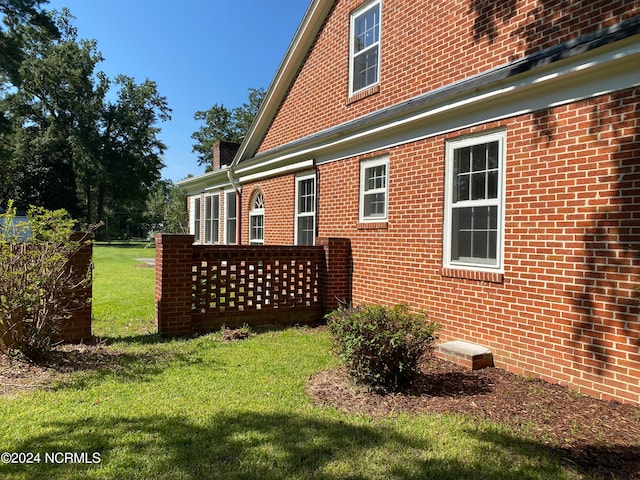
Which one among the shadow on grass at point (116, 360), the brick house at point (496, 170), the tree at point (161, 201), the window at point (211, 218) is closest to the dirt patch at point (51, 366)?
the shadow on grass at point (116, 360)

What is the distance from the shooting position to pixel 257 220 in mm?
12688

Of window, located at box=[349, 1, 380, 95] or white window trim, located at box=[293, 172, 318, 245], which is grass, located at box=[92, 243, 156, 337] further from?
window, located at box=[349, 1, 380, 95]

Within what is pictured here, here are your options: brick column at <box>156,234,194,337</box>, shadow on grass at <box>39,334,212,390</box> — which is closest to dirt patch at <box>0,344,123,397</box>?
shadow on grass at <box>39,334,212,390</box>

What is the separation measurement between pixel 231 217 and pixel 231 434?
1161 centimetres

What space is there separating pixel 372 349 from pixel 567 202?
103 inches

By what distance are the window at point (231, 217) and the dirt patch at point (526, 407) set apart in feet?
33.1

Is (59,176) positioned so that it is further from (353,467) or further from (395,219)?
(353,467)

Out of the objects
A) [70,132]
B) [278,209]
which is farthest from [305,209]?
[70,132]

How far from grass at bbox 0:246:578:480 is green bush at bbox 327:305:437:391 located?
2.08 feet

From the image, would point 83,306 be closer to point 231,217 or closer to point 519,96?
point 519,96

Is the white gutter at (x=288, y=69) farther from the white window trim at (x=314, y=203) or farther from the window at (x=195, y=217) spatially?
the window at (x=195, y=217)

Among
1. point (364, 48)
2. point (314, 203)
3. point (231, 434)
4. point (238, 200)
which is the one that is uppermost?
point (364, 48)

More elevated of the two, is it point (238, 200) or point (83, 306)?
point (238, 200)

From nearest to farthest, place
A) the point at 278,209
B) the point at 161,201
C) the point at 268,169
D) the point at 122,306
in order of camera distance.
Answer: the point at 122,306, the point at 278,209, the point at 268,169, the point at 161,201
